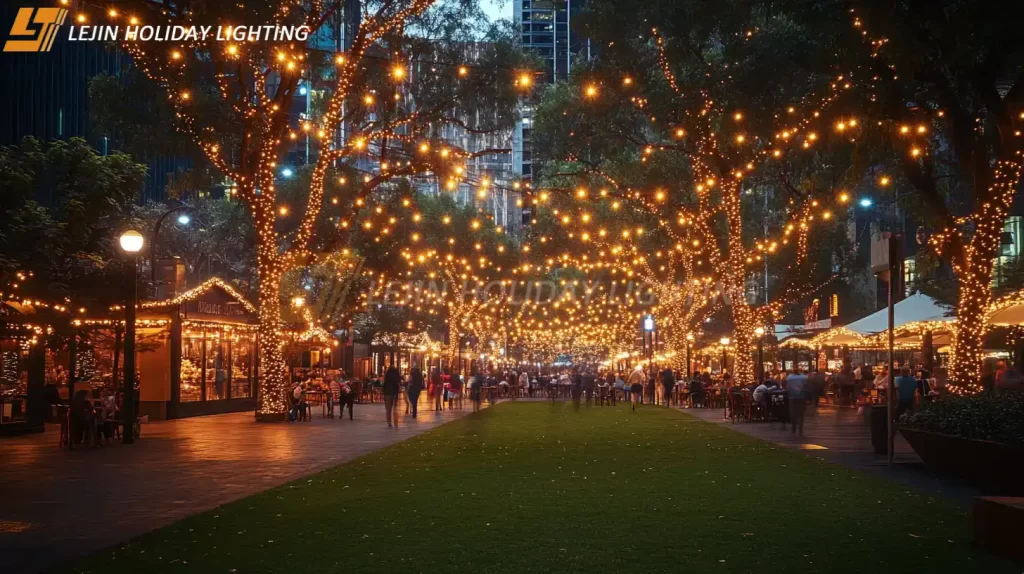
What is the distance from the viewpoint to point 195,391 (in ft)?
114

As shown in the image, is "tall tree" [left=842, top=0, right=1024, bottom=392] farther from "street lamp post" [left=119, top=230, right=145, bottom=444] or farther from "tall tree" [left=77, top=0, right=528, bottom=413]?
"street lamp post" [left=119, top=230, right=145, bottom=444]

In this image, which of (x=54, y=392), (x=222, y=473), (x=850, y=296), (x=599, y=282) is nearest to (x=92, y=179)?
(x=54, y=392)

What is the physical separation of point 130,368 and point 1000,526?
1837cm

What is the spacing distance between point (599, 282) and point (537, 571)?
189ft

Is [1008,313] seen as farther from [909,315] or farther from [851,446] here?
[851,446]

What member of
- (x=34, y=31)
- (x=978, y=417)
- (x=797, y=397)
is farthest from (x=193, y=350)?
(x=978, y=417)

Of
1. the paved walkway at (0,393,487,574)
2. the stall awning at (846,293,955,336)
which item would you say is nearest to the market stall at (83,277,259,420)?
the paved walkway at (0,393,487,574)

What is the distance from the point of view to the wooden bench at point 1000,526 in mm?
8258

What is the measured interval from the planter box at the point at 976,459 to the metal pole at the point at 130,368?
15374mm

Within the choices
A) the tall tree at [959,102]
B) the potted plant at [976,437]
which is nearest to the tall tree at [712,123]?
the tall tree at [959,102]

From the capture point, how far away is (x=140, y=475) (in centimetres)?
1560

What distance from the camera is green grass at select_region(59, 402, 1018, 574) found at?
8.34 m

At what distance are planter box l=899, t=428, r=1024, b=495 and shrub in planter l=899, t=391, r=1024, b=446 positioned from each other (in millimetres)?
108

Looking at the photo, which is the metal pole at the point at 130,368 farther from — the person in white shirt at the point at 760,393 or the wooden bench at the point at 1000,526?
the wooden bench at the point at 1000,526
